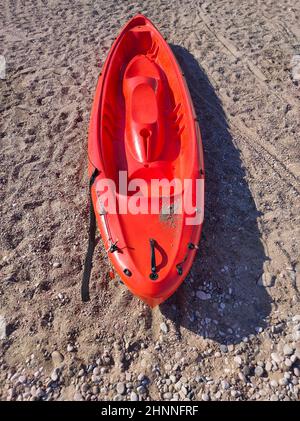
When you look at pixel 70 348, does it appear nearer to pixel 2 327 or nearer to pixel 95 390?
pixel 95 390

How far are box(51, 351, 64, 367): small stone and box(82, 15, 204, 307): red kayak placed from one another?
0.60 m

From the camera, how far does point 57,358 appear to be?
10.9 feet

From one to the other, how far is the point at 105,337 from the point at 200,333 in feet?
3.02

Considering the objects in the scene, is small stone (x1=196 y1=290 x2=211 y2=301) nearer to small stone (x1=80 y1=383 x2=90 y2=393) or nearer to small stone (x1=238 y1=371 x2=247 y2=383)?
small stone (x1=238 y1=371 x2=247 y2=383)

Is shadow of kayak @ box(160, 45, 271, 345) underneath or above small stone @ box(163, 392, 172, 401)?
above

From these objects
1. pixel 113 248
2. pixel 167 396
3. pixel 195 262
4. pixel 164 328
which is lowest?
pixel 167 396

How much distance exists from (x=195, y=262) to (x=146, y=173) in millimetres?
1230

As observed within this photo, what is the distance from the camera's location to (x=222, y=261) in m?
4.00

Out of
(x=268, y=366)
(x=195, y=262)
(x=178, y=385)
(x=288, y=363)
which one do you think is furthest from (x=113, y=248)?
(x=288, y=363)

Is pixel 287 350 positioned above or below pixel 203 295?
below

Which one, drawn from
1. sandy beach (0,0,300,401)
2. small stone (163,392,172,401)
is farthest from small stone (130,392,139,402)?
small stone (163,392,172,401)

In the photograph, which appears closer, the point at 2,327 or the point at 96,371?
the point at 96,371

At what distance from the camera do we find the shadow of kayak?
3.57 meters
